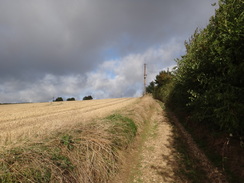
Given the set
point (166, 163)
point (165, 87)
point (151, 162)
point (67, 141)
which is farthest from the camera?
point (165, 87)

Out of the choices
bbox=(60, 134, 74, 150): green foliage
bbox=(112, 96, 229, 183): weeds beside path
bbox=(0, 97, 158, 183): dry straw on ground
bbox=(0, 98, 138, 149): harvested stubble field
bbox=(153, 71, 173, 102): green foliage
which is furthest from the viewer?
bbox=(153, 71, 173, 102): green foliage

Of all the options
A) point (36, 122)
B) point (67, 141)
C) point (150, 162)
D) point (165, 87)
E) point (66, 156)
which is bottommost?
point (150, 162)

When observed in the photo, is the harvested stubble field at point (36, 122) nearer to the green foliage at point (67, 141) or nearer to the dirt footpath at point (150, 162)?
the green foliage at point (67, 141)

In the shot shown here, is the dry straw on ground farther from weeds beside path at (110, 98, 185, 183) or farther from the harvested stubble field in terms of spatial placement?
weeds beside path at (110, 98, 185, 183)

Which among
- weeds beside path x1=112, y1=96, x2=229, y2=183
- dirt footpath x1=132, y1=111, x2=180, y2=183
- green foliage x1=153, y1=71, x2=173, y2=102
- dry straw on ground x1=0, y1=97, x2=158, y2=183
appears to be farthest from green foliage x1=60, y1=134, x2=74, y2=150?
green foliage x1=153, y1=71, x2=173, y2=102

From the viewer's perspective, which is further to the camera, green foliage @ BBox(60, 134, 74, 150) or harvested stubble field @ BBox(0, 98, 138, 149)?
harvested stubble field @ BBox(0, 98, 138, 149)

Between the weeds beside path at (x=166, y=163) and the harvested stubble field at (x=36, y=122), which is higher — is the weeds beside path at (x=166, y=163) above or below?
below

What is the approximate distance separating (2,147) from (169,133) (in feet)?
28.9

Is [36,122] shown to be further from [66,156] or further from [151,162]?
[151,162]

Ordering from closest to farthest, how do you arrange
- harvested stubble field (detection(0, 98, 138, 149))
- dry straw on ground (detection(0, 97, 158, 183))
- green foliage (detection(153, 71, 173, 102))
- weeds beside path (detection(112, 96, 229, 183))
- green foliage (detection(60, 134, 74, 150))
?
dry straw on ground (detection(0, 97, 158, 183)), green foliage (detection(60, 134, 74, 150)), harvested stubble field (detection(0, 98, 138, 149)), weeds beside path (detection(112, 96, 229, 183)), green foliage (detection(153, 71, 173, 102))

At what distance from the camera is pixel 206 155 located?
6164 mm

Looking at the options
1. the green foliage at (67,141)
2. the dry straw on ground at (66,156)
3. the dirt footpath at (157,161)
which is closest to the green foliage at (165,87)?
the dirt footpath at (157,161)

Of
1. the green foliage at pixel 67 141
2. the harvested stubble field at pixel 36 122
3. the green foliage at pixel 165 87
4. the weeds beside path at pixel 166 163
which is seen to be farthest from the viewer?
the green foliage at pixel 165 87

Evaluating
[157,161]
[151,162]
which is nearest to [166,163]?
[157,161]
